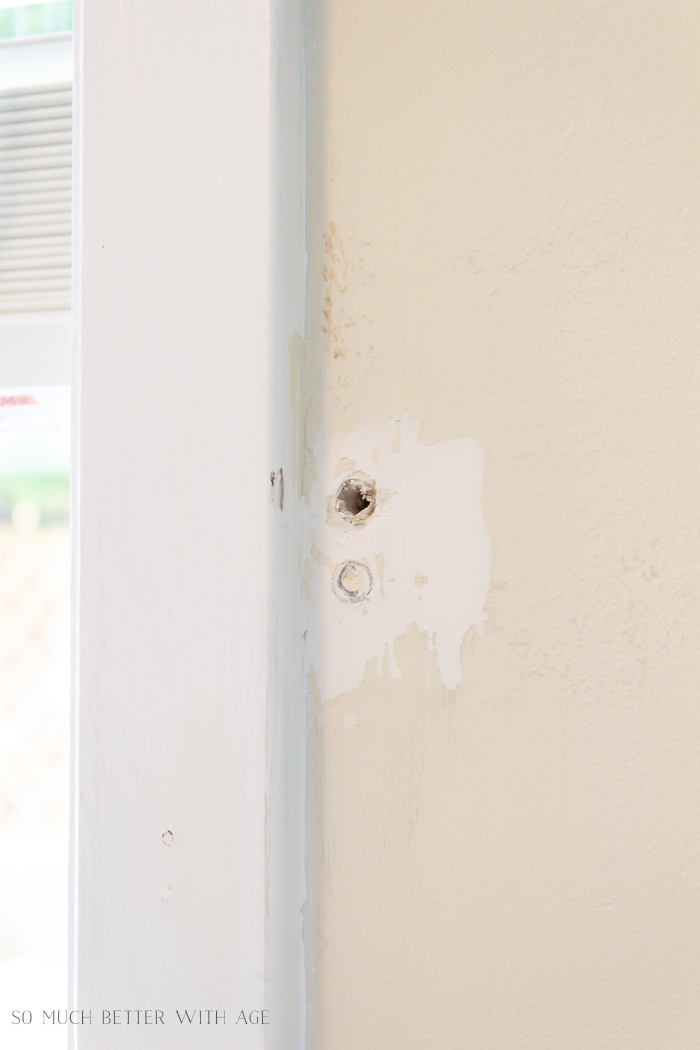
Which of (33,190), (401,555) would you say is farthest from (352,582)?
(33,190)

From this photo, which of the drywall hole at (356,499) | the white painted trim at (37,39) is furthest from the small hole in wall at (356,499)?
the white painted trim at (37,39)

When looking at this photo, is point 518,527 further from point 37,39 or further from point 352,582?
point 37,39

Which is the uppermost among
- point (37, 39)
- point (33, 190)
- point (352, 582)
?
point (37, 39)

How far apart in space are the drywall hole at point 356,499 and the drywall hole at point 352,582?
26 millimetres

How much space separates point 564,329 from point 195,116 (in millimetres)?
239

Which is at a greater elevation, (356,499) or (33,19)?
(33,19)

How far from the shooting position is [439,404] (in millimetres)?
410

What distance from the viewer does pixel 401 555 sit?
407mm

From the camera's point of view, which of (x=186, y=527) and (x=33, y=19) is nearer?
(x=186, y=527)

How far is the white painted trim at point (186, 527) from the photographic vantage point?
38 cm

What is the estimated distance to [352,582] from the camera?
413 millimetres

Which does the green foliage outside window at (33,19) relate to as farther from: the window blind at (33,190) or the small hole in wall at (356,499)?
the small hole in wall at (356,499)

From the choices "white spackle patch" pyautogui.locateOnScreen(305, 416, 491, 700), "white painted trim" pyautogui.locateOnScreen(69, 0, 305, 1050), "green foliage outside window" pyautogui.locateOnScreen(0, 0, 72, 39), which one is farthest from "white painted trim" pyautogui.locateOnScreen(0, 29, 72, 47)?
"white spackle patch" pyautogui.locateOnScreen(305, 416, 491, 700)

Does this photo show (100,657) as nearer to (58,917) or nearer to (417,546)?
(417,546)
